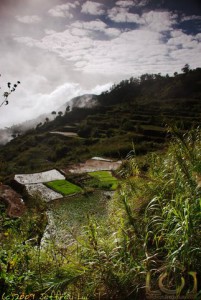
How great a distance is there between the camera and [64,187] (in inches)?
836

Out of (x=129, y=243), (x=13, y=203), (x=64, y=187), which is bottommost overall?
(x=64, y=187)

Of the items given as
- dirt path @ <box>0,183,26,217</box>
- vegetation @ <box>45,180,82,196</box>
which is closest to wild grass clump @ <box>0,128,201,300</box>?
dirt path @ <box>0,183,26,217</box>

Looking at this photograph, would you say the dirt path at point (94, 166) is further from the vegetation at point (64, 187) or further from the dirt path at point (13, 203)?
the dirt path at point (13, 203)

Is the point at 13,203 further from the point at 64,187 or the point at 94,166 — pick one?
the point at 94,166

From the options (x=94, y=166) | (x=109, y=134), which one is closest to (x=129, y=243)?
(x=94, y=166)

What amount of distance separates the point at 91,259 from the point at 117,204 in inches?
52.6

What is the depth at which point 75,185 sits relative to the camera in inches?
869

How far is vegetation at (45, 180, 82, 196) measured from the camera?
20016 mm

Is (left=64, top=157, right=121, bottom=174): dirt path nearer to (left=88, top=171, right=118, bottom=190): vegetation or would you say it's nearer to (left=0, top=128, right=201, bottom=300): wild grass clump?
(left=88, top=171, right=118, bottom=190): vegetation

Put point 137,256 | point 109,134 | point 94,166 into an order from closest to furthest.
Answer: point 137,256 → point 94,166 → point 109,134

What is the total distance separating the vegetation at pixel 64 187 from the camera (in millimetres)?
20016

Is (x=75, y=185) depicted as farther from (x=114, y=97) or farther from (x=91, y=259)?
(x=114, y=97)

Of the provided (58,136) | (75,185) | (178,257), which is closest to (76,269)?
(178,257)

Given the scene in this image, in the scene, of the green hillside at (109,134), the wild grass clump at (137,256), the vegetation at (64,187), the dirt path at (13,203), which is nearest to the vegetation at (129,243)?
the wild grass clump at (137,256)
